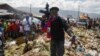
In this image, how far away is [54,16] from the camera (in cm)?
845

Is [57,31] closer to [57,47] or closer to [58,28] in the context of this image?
[58,28]

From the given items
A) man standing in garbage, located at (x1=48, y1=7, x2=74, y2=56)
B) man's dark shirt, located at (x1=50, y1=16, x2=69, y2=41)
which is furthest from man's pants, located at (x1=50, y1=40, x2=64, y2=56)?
man's dark shirt, located at (x1=50, y1=16, x2=69, y2=41)

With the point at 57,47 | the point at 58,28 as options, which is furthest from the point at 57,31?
the point at 57,47

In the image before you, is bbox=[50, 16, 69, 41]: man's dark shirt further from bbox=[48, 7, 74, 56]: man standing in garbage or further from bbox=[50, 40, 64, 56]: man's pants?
bbox=[50, 40, 64, 56]: man's pants

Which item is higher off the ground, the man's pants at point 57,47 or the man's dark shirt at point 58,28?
the man's dark shirt at point 58,28

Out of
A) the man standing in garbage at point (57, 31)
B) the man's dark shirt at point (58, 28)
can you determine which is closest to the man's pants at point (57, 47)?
the man standing in garbage at point (57, 31)

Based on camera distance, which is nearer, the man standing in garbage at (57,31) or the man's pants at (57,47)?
the man standing in garbage at (57,31)

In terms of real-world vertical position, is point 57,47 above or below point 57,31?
below

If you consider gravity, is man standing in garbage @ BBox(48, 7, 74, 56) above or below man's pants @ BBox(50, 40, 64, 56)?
above

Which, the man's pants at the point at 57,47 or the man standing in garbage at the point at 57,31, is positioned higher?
the man standing in garbage at the point at 57,31

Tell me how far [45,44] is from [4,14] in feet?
40.8

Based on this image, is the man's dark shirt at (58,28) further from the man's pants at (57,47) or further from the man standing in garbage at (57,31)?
the man's pants at (57,47)

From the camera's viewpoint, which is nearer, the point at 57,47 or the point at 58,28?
the point at 58,28

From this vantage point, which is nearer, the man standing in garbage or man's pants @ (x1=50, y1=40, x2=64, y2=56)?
the man standing in garbage
